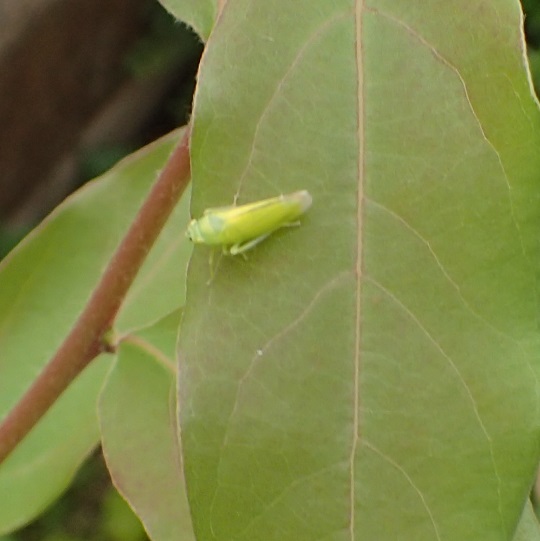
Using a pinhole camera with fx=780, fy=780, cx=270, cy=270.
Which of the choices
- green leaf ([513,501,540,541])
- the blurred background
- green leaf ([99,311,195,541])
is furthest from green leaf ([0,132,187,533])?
the blurred background

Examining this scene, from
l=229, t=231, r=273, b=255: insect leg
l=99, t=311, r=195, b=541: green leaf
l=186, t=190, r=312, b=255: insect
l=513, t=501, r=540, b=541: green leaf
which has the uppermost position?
l=186, t=190, r=312, b=255: insect

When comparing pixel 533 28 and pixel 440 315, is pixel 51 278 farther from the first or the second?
pixel 533 28

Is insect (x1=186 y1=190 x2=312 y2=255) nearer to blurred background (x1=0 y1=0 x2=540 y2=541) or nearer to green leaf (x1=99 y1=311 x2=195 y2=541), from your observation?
green leaf (x1=99 y1=311 x2=195 y2=541)

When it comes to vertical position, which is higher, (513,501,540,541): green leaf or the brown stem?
the brown stem

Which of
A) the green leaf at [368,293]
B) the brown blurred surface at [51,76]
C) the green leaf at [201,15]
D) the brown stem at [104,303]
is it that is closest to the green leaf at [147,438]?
the brown stem at [104,303]

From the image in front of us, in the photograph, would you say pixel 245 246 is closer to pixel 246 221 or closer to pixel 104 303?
pixel 246 221

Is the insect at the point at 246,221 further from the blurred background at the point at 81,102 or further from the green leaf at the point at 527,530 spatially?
the blurred background at the point at 81,102
